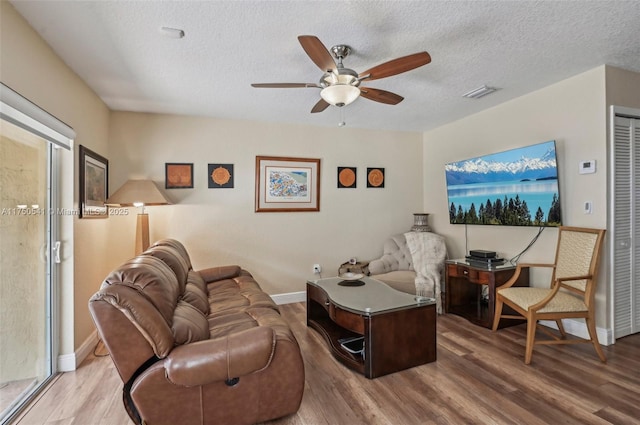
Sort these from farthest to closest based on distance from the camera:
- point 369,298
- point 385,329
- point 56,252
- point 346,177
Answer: point 346,177
point 369,298
point 56,252
point 385,329

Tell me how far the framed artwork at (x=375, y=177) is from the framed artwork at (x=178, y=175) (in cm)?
250

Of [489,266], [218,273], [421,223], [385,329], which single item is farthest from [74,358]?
[421,223]

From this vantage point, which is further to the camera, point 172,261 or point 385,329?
point 172,261

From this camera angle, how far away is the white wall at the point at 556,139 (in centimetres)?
280

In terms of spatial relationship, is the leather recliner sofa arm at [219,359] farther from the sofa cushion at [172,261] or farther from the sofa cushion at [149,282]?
the sofa cushion at [172,261]

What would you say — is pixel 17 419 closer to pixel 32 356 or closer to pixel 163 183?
pixel 32 356

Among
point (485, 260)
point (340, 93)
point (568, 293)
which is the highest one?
point (340, 93)

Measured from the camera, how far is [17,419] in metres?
1.94

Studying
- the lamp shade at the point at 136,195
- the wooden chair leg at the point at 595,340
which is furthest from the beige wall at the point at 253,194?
the wooden chair leg at the point at 595,340

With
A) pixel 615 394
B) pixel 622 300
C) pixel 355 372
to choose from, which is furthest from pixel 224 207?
pixel 622 300

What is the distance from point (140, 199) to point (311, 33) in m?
2.35

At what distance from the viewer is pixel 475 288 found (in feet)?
13.0

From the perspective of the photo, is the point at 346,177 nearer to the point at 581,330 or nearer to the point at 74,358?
the point at 581,330

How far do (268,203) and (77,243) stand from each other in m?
2.11
